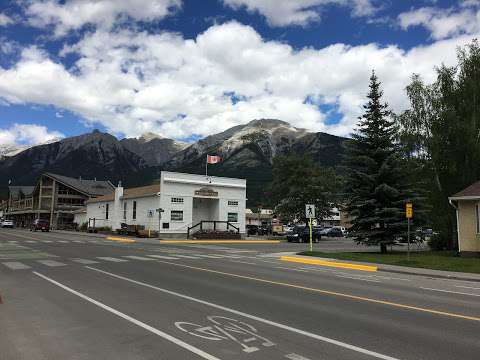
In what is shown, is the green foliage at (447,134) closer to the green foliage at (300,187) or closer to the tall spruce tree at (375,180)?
the tall spruce tree at (375,180)

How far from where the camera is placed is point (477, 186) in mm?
25578

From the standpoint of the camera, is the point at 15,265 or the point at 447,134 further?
the point at 447,134

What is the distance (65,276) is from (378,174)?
20048 mm

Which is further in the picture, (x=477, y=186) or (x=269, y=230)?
(x=269, y=230)

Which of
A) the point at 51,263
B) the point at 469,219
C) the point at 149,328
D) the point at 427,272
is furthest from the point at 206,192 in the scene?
the point at 149,328

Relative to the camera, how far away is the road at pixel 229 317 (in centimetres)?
612

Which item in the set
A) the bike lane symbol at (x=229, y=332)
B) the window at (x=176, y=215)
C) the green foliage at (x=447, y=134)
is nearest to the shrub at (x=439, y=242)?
the green foliage at (x=447, y=134)

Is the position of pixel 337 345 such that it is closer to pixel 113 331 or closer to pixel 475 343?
pixel 475 343

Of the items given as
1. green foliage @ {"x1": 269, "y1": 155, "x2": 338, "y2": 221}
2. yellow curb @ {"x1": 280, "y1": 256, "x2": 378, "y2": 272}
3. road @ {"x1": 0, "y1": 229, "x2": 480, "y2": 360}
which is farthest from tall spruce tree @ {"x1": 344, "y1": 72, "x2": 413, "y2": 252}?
green foliage @ {"x1": 269, "y1": 155, "x2": 338, "y2": 221}

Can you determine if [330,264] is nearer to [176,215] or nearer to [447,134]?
[447,134]

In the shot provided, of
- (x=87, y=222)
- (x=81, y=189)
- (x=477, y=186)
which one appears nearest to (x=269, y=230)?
(x=87, y=222)

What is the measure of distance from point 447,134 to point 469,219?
7.18 m

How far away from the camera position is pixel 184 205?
49531 mm

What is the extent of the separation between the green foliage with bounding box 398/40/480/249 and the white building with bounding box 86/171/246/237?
23849 mm
